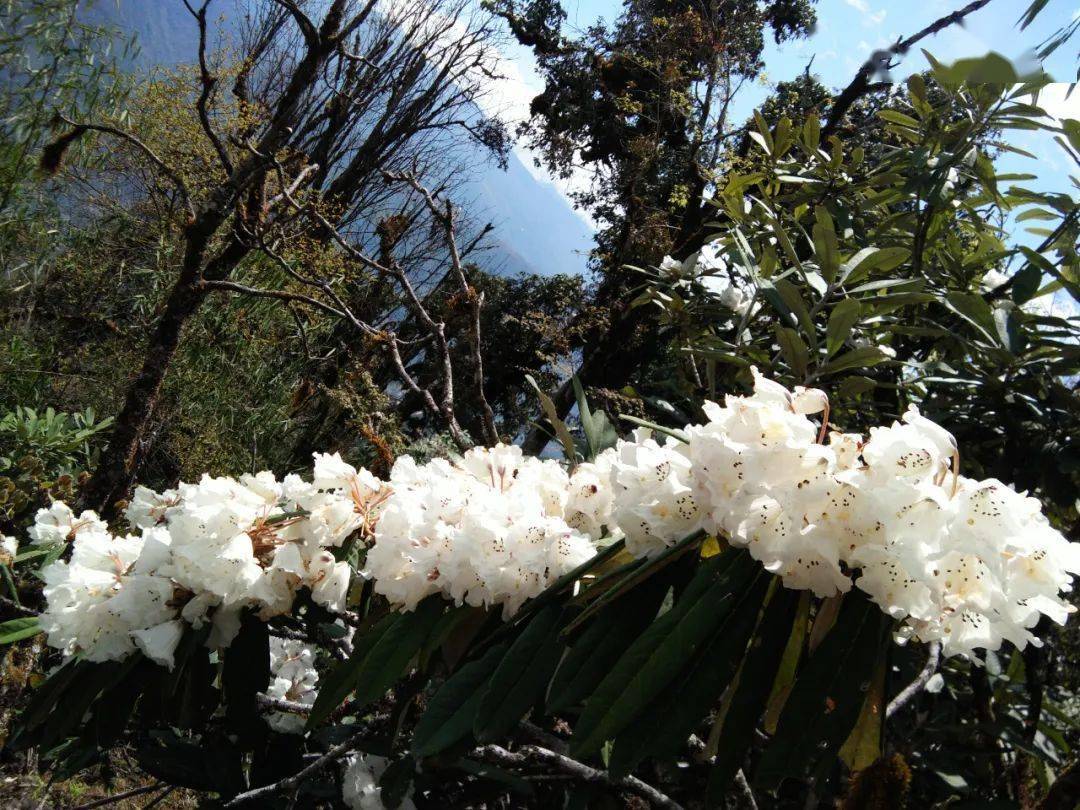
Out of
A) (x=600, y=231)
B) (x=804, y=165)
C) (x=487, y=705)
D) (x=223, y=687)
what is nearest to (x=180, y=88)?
(x=600, y=231)

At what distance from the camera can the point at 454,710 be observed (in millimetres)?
521

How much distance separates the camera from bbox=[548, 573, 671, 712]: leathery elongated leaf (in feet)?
1.55

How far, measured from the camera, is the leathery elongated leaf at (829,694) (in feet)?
1.36

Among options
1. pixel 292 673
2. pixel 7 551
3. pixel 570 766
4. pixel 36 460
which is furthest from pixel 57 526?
pixel 570 766

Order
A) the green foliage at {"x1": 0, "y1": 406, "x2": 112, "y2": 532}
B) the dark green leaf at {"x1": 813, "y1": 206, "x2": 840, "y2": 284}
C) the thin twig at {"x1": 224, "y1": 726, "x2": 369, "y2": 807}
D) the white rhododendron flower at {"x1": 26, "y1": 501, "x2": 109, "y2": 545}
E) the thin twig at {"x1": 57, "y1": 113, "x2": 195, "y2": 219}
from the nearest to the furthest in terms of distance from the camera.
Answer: the thin twig at {"x1": 224, "y1": 726, "x2": 369, "y2": 807}, the dark green leaf at {"x1": 813, "y1": 206, "x2": 840, "y2": 284}, the white rhododendron flower at {"x1": 26, "y1": 501, "x2": 109, "y2": 545}, the green foliage at {"x1": 0, "y1": 406, "x2": 112, "y2": 532}, the thin twig at {"x1": 57, "y1": 113, "x2": 195, "y2": 219}

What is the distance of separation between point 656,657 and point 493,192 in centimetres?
1106

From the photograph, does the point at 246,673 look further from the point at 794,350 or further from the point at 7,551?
the point at 7,551

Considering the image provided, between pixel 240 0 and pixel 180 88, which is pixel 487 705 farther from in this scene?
pixel 240 0

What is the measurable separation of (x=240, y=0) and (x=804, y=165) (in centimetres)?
707

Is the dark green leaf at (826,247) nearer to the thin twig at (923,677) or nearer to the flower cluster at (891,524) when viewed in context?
the thin twig at (923,677)

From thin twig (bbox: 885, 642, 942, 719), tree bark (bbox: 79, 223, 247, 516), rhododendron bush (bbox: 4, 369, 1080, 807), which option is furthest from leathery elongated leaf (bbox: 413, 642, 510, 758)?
tree bark (bbox: 79, 223, 247, 516)

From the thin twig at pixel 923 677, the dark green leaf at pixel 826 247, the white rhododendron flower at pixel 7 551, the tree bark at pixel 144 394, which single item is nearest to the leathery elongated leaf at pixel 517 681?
the thin twig at pixel 923 677

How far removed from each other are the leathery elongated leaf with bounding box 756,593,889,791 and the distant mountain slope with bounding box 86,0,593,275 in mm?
3359

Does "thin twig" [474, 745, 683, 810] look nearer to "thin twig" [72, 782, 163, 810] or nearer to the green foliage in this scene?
"thin twig" [72, 782, 163, 810]
